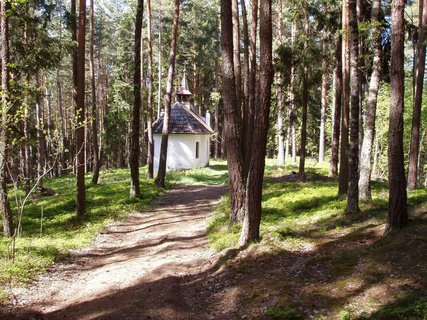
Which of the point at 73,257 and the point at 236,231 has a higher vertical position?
the point at 236,231

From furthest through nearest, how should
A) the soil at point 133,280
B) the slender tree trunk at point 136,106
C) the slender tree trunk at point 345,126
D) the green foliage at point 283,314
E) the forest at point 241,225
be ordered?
the slender tree trunk at point 136,106 → the slender tree trunk at point 345,126 → the soil at point 133,280 → the forest at point 241,225 → the green foliage at point 283,314

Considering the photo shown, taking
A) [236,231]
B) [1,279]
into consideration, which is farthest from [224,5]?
[1,279]

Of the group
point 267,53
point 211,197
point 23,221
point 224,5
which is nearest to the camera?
point 267,53

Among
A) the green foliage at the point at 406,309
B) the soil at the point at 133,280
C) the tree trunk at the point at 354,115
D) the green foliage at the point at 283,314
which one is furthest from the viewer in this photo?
the tree trunk at the point at 354,115

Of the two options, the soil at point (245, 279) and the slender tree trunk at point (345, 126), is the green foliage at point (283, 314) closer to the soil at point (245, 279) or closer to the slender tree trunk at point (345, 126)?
the soil at point (245, 279)

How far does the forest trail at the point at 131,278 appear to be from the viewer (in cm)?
695

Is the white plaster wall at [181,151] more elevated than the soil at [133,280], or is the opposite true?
the white plaster wall at [181,151]

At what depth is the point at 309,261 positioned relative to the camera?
782 centimetres

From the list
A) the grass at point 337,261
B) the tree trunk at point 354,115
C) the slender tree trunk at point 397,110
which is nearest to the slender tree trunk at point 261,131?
the grass at point 337,261

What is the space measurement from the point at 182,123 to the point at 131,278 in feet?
77.8

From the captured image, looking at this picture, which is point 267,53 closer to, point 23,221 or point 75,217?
point 75,217

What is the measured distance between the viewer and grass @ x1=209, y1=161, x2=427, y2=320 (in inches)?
227

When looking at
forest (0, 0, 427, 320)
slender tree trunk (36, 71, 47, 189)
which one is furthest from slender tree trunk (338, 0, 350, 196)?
slender tree trunk (36, 71, 47, 189)

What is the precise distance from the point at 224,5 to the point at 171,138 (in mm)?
21551
